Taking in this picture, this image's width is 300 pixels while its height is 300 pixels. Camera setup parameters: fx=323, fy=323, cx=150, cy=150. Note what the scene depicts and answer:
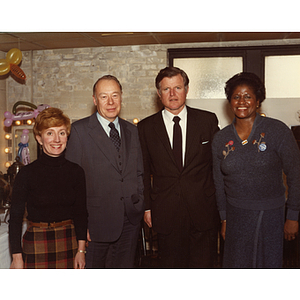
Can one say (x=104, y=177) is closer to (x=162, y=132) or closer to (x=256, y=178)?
(x=162, y=132)

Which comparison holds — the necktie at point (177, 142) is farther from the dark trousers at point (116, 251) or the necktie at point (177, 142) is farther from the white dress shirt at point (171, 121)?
the dark trousers at point (116, 251)

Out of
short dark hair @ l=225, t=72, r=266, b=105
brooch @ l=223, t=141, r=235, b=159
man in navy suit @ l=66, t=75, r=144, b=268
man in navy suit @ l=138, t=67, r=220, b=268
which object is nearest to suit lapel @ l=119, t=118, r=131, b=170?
man in navy suit @ l=66, t=75, r=144, b=268

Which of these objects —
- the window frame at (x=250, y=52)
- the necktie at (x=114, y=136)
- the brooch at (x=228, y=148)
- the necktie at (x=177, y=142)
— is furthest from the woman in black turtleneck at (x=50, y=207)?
the window frame at (x=250, y=52)

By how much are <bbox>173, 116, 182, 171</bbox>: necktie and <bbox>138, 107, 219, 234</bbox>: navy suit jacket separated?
0.04 m

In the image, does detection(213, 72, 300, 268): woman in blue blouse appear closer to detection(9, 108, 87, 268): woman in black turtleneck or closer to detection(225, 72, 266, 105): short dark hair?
detection(225, 72, 266, 105): short dark hair

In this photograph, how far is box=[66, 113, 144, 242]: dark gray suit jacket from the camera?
2488 mm

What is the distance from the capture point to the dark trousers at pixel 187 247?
2570 millimetres

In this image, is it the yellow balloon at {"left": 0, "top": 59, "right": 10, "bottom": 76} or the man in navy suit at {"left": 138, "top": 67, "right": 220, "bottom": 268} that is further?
the yellow balloon at {"left": 0, "top": 59, "right": 10, "bottom": 76}

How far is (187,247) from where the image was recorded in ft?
8.50

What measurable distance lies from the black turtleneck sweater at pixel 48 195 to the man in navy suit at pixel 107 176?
11.0 inches

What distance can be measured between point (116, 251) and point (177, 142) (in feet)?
3.28

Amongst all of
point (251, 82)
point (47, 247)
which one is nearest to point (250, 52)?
point (251, 82)
